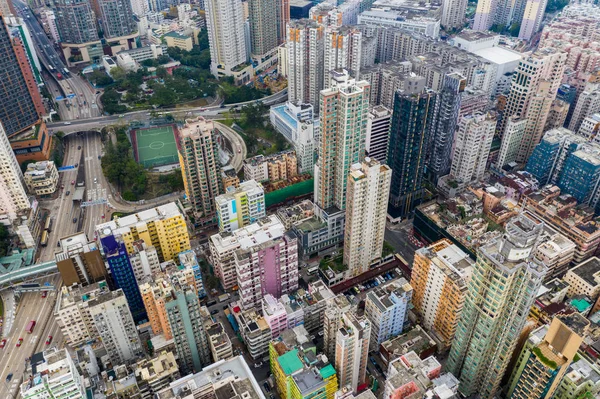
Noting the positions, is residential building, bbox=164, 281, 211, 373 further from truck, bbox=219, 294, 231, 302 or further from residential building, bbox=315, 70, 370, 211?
residential building, bbox=315, 70, 370, 211

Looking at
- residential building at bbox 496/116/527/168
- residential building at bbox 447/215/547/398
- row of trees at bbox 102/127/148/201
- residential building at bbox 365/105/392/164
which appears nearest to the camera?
residential building at bbox 447/215/547/398

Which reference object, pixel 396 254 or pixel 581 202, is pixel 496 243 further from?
pixel 581 202

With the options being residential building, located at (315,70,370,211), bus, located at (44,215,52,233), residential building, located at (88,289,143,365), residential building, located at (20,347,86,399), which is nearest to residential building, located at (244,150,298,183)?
residential building, located at (315,70,370,211)

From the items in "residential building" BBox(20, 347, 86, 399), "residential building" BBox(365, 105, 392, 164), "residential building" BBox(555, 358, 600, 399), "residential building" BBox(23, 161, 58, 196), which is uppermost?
"residential building" BBox(365, 105, 392, 164)

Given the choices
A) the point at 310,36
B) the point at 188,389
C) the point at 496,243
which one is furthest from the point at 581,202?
the point at 188,389

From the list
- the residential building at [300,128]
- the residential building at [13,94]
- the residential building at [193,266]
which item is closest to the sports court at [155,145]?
the residential building at [13,94]

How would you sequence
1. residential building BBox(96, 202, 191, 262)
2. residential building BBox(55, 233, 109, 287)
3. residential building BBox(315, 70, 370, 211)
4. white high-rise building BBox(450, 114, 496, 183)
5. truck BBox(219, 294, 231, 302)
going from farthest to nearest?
white high-rise building BBox(450, 114, 496, 183)
truck BBox(219, 294, 231, 302)
residential building BBox(96, 202, 191, 262)
residential building BBox(315, 70, 370, 211)
residential building BBox(55, 233, 109, 287)

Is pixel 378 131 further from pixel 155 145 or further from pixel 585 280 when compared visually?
pixel 155 145
